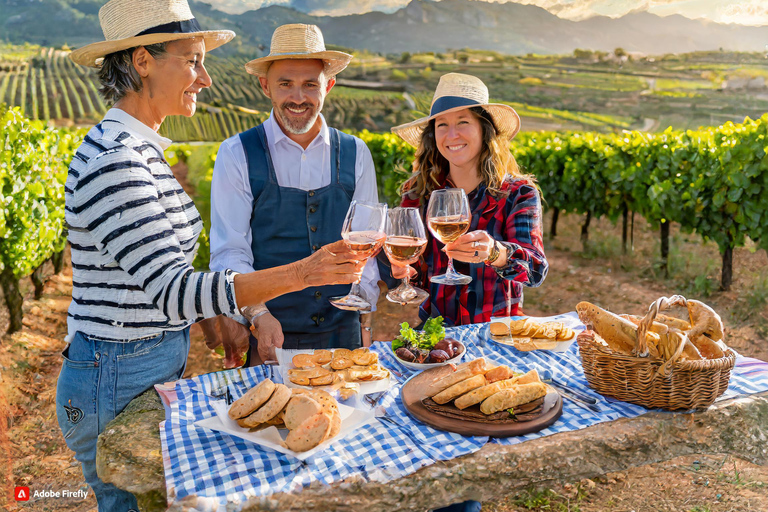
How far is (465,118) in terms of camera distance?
285cm

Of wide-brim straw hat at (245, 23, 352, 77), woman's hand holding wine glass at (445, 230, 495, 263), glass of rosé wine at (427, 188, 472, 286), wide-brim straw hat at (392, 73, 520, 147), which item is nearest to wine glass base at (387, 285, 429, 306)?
glass of rosé wine at (427, 188, 472, 286)

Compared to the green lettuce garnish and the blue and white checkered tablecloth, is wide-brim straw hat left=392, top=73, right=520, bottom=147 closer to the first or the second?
the green lettuce garnish

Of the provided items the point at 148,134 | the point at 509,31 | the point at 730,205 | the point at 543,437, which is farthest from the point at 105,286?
the point at 509,31

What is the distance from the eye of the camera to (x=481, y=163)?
289cm

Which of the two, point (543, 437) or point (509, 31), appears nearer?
point (543, 437)

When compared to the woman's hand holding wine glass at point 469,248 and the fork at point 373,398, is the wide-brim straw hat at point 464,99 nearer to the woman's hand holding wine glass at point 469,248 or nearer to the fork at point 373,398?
the woman's hand holding wine glass at point 469,248

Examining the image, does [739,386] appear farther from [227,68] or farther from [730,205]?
[227,68]

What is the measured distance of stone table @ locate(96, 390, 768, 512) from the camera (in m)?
1.45

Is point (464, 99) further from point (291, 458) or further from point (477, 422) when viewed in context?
point (291, 458)

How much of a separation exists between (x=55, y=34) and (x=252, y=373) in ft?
60.8

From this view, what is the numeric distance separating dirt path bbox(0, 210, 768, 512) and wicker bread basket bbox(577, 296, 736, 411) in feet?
1.29

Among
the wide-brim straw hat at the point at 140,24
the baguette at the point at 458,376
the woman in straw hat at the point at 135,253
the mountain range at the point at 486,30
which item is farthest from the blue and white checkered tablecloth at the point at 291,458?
the mountain range at the point at 486,30

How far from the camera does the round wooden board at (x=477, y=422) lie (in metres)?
1.63

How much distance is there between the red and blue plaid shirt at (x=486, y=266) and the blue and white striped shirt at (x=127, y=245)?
128 cm
